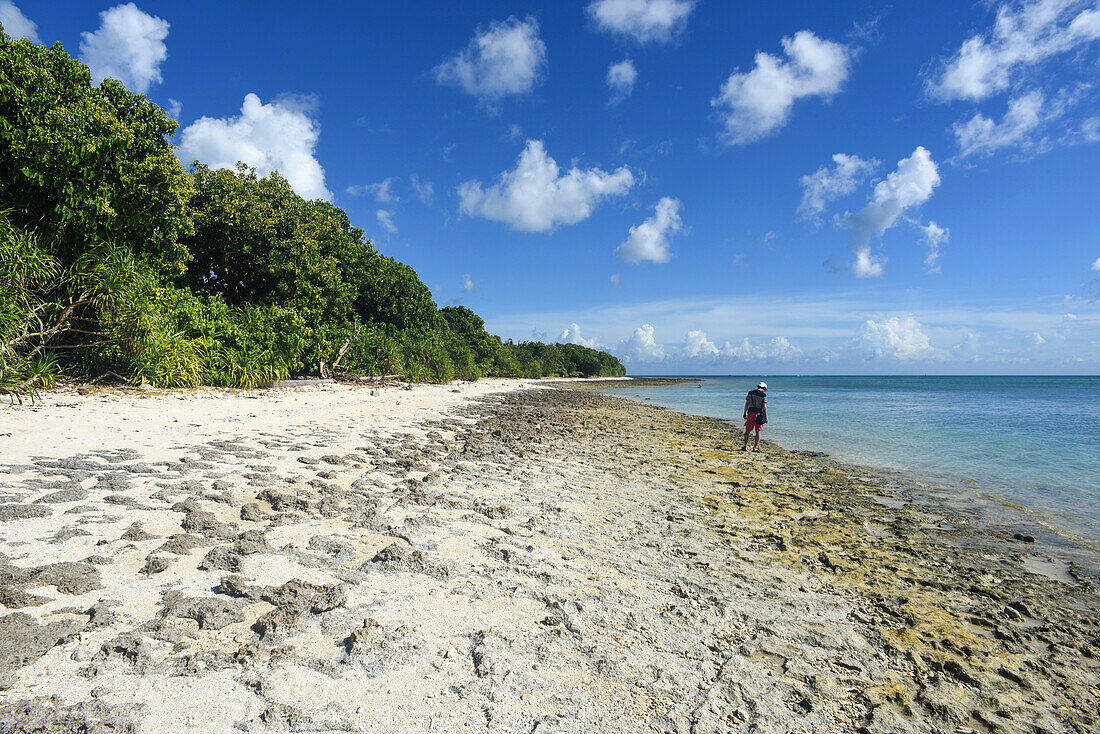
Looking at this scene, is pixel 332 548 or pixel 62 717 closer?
pixel 62 717

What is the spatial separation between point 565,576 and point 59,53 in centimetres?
1842

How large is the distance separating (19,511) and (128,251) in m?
12.4

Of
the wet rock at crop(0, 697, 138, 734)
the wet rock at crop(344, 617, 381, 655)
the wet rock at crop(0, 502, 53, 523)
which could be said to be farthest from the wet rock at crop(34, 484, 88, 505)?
the wet rock at crop(344, 617, 381, 655)

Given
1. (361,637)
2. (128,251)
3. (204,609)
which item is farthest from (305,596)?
(128,251)

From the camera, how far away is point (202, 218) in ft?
67.1

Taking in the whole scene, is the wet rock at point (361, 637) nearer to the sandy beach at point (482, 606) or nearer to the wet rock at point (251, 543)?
the sandy beach at point (482, 606)

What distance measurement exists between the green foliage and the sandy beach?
775 centimetres

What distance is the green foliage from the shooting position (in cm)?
1133

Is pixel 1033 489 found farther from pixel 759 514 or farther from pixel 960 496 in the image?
pixel 759 514

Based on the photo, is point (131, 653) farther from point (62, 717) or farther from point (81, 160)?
point (81, 160)

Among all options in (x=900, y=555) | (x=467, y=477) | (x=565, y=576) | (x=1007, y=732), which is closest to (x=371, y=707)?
(x=565, y=576)

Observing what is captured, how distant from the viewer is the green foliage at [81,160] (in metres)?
11.3

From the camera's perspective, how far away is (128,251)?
13477 millimetres

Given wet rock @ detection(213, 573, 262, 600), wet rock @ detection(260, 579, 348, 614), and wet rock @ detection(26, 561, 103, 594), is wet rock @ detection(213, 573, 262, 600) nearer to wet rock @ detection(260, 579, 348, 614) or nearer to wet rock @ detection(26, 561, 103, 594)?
wet rock @ detection(260, 579, 348, 614)
